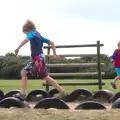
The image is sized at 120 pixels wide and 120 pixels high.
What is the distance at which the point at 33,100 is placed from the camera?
9.22 m

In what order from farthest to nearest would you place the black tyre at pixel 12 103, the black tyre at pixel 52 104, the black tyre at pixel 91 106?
the black tyre at pixel 12 103 → the black tyre at pixel 52 104 → the black tyre at pixel 91 106

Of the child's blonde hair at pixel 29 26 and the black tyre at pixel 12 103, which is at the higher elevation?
the child's blonde hair at pixel 29 26

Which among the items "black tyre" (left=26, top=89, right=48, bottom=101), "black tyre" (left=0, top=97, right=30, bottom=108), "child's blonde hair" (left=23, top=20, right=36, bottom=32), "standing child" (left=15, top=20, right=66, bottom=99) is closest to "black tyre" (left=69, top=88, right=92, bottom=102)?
"black tyre" (left=26, top=89, right=48, bottom=101)

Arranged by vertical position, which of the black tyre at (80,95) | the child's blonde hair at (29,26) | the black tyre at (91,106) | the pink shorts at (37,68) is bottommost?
the black tyre at (80,95)

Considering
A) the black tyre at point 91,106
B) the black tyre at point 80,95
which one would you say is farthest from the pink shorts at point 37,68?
the black tyre at point 91,106

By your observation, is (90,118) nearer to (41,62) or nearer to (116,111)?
Result: (116,111)

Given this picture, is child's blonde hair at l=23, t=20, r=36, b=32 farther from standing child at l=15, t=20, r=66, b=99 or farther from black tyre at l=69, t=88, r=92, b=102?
black tyre at l=69, t=88, r=92, b=102

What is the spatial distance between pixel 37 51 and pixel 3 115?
10.3 feet

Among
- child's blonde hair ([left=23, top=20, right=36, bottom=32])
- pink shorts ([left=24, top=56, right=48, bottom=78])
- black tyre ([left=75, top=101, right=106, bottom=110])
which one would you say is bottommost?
black tyre ([left=75, top=101, right=106, bottom=110])

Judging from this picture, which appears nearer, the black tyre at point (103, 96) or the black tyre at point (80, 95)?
the black tyre at point (103, 96)

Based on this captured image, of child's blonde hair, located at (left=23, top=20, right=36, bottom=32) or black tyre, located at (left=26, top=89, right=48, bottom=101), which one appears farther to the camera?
black tyre, located at (left=26, top=89, right=48, bottom=101)

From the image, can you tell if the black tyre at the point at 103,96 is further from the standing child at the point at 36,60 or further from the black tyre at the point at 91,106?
the black tyre at the point at 91,106

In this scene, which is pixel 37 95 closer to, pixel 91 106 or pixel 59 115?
pixel 91 106

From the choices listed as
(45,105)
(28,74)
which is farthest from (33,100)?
(45,105)
